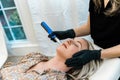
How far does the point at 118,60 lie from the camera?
1.28 m

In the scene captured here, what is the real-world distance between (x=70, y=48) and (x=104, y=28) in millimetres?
288

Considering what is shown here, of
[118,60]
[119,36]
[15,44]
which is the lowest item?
[15,44]

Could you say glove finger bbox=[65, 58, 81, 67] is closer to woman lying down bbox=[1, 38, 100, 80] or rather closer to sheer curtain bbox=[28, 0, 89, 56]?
woman lying down bbox=[1, 38, 100, 80]

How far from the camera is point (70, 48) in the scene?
1366 mm

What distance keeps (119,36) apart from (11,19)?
1.35m

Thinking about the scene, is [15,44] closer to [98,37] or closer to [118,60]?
[98,37]

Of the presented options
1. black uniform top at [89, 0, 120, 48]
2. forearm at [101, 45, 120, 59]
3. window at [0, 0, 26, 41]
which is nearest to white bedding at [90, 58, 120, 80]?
forearm at [101, 45, 120, 59]

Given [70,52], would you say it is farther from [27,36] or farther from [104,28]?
[27,36]

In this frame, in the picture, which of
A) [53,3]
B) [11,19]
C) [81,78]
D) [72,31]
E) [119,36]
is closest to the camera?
[81,78]

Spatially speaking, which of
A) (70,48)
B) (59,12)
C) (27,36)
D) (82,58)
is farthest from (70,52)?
(27,36)

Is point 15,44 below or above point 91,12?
below

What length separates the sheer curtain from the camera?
72.4 inches

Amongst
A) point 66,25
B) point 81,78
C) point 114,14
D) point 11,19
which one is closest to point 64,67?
point 81,78

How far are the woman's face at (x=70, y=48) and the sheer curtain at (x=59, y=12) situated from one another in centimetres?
52
